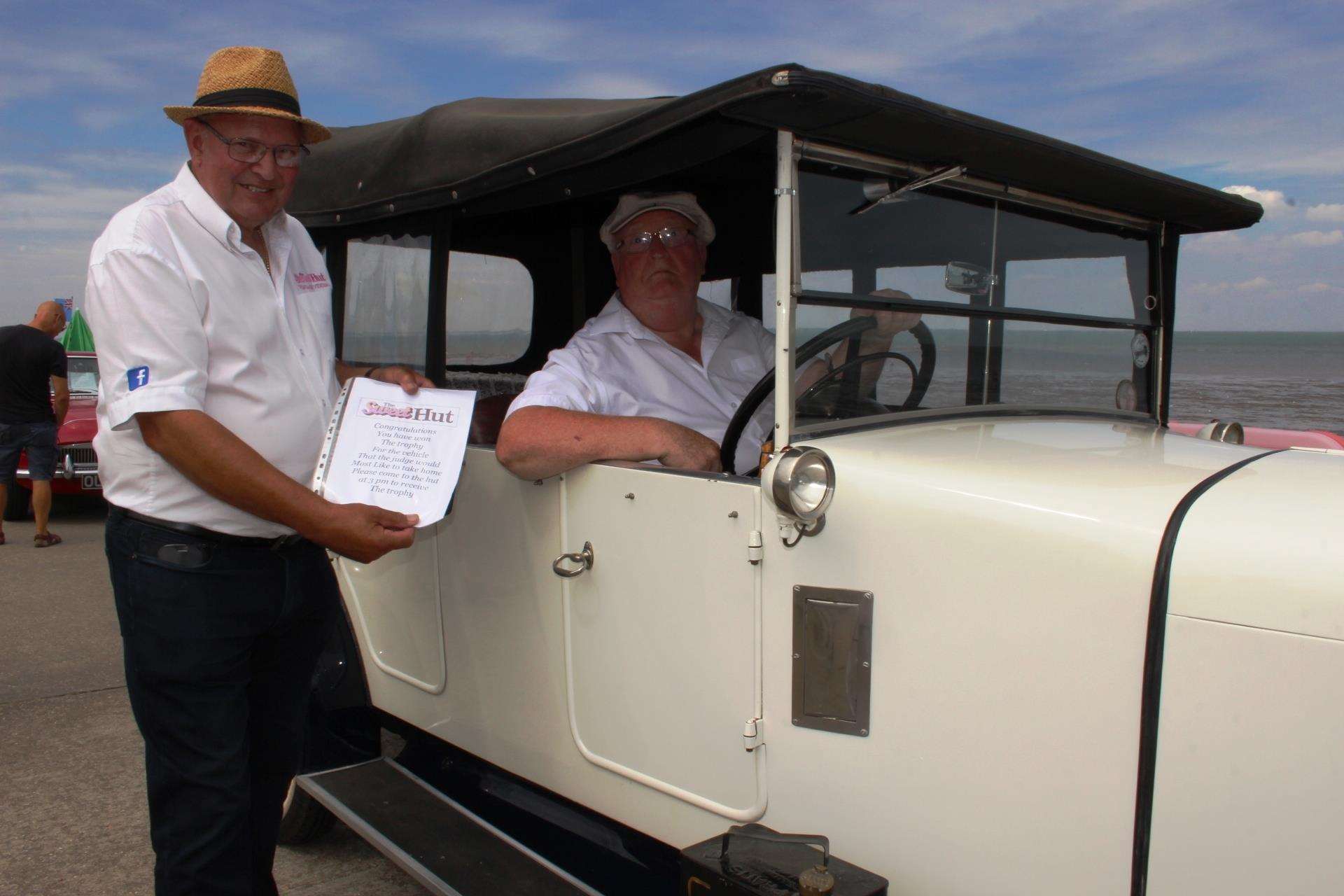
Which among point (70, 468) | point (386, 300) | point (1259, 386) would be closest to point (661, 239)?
point (386, 300)

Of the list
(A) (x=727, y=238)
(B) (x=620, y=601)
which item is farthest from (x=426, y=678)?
(A) (x=727, y=238)

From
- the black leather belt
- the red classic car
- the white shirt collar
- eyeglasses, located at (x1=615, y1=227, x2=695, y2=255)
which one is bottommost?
the red classic car

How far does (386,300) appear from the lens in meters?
2.71

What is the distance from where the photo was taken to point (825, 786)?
5.48 feet

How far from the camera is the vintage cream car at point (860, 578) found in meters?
1.34

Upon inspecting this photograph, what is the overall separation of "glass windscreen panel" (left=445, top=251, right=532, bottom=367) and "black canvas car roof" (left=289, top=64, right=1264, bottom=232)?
0.29 m

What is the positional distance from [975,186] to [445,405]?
3.86 ft

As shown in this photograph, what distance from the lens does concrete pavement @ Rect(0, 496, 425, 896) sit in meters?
2.85

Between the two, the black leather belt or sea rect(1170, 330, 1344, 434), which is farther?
sea rect(1170, 330, 1344, 434)

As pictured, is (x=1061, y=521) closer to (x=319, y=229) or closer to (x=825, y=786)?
(x=825, y=786)

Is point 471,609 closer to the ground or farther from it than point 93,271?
closer to the ground

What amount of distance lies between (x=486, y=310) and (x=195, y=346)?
A: 1.22 meters

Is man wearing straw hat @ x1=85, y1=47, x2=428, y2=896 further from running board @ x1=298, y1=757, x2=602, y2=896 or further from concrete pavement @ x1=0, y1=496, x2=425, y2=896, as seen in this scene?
concrete pavement @ x1=0, y1=496, x2=425, y2=896

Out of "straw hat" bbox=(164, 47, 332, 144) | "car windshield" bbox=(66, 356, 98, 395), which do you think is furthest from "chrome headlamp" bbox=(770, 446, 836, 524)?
"car windshield" bbox=(66, 356, 98, 395)
